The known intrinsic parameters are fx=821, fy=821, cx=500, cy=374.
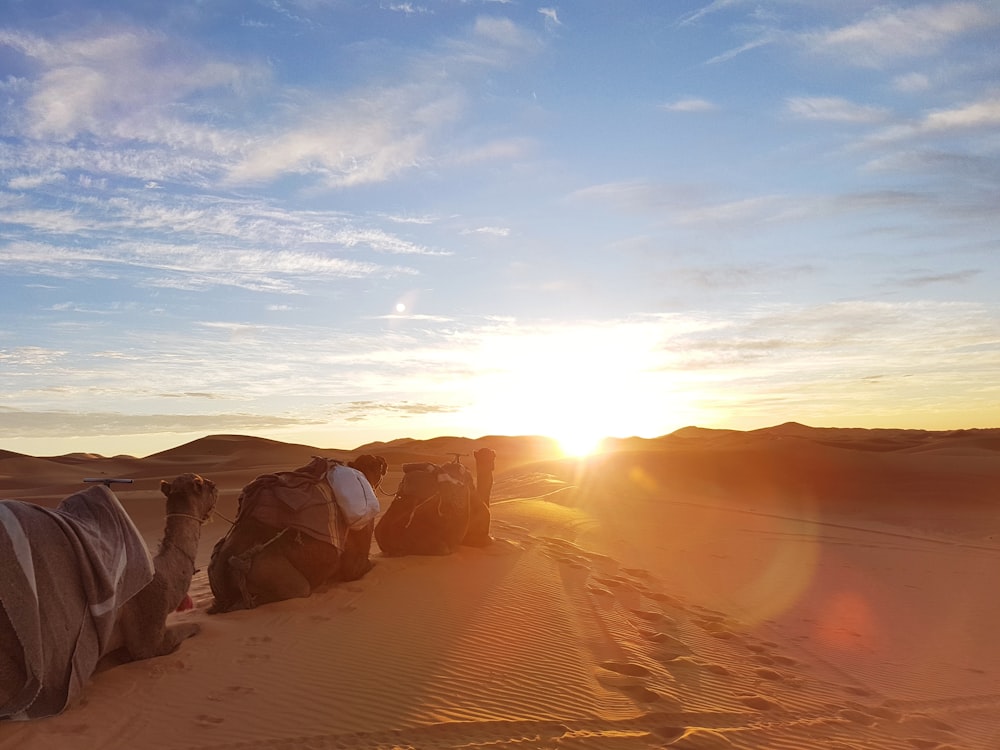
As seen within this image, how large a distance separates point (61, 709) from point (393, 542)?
6.38 m

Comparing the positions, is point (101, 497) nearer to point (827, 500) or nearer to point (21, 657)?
point (21, 657)

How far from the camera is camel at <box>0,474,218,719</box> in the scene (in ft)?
17.8

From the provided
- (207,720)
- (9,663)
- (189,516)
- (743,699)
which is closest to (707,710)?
(743,699)

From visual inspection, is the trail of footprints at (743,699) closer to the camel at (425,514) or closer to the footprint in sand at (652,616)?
the footprint in sand at (652,616)

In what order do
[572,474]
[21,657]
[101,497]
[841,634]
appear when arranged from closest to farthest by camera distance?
1. [21,657]
2. [101,497]
3. [841,634]
4. [572,474]

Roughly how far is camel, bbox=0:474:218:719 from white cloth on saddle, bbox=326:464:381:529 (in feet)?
8.01

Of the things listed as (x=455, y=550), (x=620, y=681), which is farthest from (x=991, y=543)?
(x=620, y=681)

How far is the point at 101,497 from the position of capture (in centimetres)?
643

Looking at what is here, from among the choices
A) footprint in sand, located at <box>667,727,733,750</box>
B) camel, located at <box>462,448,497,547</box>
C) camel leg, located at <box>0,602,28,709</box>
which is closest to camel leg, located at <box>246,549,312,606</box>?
camel leg, located at <box>0,602,28,709</box>

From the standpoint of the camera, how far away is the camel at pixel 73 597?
542 centimetres

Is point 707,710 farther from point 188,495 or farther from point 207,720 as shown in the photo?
point 188,495

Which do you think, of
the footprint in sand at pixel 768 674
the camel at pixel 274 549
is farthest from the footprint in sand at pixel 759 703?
the camel at pixel 274 549

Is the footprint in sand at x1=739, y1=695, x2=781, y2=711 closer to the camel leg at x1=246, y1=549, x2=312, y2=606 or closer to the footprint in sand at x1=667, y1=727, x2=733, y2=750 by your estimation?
the footprint in sand at x1=667, y1=727, x2=733, y2=750

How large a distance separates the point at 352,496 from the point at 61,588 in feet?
13.5
